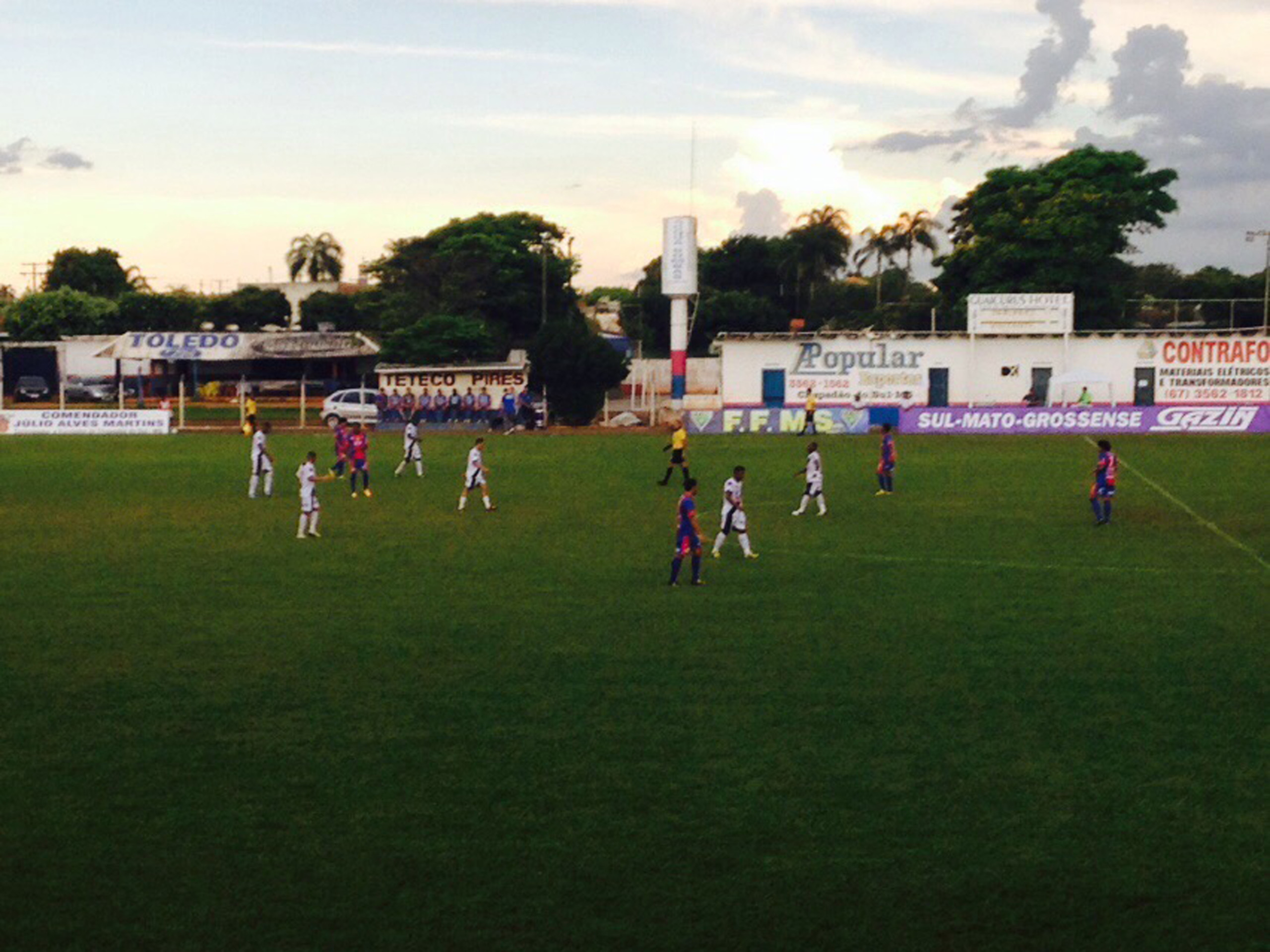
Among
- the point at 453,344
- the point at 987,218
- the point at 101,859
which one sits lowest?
the point at 101,859

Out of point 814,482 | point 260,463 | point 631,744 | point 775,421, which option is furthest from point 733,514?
point 775,421

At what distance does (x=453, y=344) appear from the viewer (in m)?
80.2

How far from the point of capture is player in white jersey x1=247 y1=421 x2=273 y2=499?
34.9 metres

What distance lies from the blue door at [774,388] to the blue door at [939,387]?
659cm

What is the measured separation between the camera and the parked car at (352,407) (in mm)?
68312

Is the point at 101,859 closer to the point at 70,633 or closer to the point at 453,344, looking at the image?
the point at 70,633

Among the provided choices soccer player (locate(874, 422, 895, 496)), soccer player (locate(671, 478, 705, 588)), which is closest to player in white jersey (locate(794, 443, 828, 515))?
soccer player (locate(874, 422, 895, 496))

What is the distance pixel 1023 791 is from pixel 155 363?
85624 mm

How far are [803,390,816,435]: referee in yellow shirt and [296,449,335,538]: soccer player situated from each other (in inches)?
1306

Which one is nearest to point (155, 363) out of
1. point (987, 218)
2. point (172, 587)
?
point (987, 218)

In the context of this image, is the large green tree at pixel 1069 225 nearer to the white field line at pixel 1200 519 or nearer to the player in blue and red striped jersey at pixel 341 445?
the white field line at pixel 1200 519

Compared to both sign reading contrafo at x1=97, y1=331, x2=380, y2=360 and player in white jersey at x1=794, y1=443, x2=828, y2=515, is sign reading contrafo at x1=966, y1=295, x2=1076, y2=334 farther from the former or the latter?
player in white jersey at x1=794, y1=443, x2=828, y2=515

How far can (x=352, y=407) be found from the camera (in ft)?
226

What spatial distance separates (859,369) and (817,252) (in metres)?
49.0
